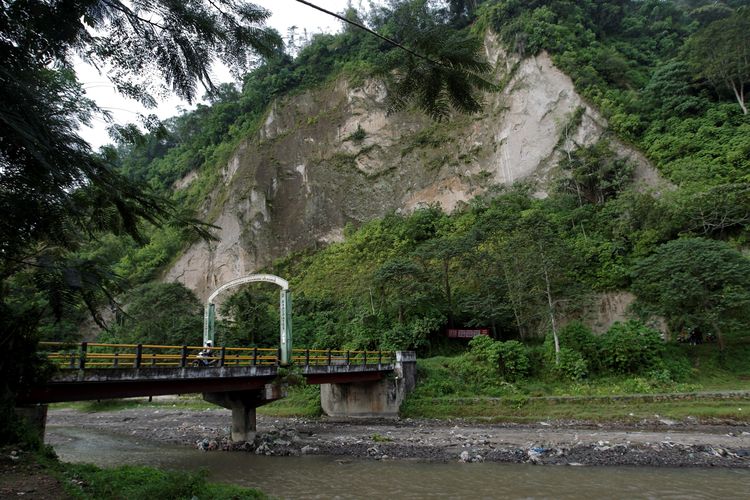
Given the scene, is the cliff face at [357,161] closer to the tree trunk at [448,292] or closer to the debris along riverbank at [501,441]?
the tree trunk at [448,292]

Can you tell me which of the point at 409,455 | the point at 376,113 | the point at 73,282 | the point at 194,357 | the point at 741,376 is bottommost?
the point at 409,455

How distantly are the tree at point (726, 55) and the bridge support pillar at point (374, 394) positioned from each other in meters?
32.1

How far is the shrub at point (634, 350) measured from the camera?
877 inches

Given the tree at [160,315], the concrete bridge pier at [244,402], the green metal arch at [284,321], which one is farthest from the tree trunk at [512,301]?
the tree at [160,315]

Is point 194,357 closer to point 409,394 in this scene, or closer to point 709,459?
point 409,394

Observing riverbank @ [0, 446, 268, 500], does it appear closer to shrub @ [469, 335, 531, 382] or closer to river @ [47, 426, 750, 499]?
river @ [47, 426, 750, 499]

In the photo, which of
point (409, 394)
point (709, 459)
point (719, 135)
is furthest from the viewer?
point (719, 135)

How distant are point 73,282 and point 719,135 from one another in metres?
40.2

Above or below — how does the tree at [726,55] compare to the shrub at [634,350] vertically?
above

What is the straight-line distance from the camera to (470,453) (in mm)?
14984

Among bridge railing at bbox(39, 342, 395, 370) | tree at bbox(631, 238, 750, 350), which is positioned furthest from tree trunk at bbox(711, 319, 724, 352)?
bridge railing at bbox(39, 342, 395, 370)

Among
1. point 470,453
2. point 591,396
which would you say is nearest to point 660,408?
point 591,396

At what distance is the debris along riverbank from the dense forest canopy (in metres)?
5.99

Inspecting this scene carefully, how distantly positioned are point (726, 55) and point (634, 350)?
2759 centimetres
